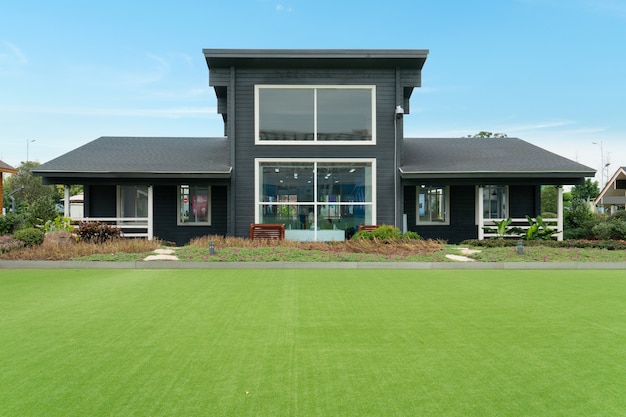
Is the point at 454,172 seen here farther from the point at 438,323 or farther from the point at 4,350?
the point at 4,350

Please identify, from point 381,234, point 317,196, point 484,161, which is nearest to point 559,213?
point 484,161

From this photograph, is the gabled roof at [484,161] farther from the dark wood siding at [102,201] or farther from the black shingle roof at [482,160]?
the dark wood siding at [102,201]

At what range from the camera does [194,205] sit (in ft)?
56.8

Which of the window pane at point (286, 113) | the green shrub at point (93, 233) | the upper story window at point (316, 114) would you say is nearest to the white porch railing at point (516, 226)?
the upper story window at point (316, 114)

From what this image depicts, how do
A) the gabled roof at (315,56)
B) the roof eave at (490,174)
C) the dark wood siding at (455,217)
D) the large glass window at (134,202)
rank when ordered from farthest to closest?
1. the dark wood siding at (455,217)
2. the large glass window at (134,202)
3. the roof eave at (490,174)
4. the gabled roof at (315,56)

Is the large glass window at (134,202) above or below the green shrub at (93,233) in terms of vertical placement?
above

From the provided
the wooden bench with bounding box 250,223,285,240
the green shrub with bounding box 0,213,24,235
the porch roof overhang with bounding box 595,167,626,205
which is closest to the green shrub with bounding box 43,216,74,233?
the green shrub with bounding box 0,213,24,235

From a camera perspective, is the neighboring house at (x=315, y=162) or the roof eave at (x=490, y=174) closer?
the roof eave at (x=490, y=174)

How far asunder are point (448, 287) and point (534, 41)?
1666 centimetres

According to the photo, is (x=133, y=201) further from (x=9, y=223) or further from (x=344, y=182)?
(x=344, y=182)

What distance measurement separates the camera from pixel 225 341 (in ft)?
14.8

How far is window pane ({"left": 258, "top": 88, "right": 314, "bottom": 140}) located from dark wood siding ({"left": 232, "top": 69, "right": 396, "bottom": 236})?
33cm

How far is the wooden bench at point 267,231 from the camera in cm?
1519

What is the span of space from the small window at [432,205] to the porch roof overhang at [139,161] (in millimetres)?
7753
